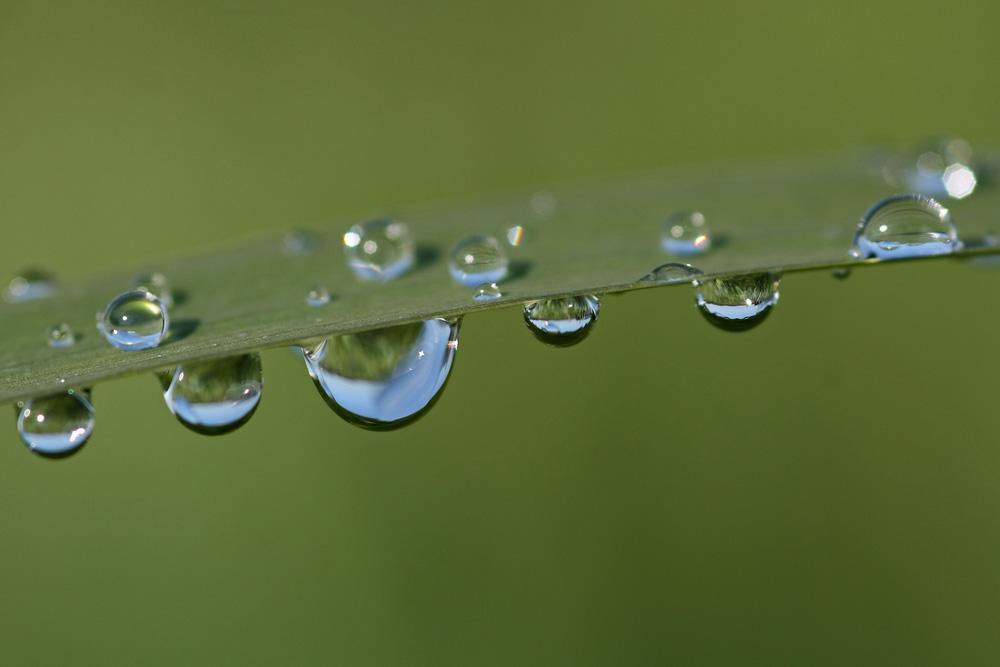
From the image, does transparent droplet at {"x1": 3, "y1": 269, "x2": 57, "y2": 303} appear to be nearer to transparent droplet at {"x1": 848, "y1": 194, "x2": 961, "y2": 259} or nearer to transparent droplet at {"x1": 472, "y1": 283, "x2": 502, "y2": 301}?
transparent droplet at {"x1": 472, "y1": 283, "x2": 502, "y2": 301}

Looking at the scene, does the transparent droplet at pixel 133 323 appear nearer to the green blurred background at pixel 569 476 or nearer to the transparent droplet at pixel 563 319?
the transparent droplet at pixel 563 319

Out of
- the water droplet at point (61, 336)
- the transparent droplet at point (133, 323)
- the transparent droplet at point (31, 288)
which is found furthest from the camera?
the transparent droplet at point (31, 288)

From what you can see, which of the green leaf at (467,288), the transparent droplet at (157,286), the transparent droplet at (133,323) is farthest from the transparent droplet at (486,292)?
the transparent droplet at (157,286)

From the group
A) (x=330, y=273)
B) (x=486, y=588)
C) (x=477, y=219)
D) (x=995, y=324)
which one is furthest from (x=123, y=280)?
(x=995, y=324)

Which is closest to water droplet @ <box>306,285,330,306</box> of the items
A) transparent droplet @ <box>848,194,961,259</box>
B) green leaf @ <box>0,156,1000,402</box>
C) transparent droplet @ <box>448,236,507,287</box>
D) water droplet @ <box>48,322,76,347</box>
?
green leaf @ <box>0,156,1000,402</box>

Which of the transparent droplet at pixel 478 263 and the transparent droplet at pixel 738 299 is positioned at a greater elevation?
the transparent droplet at pixel 478 263
